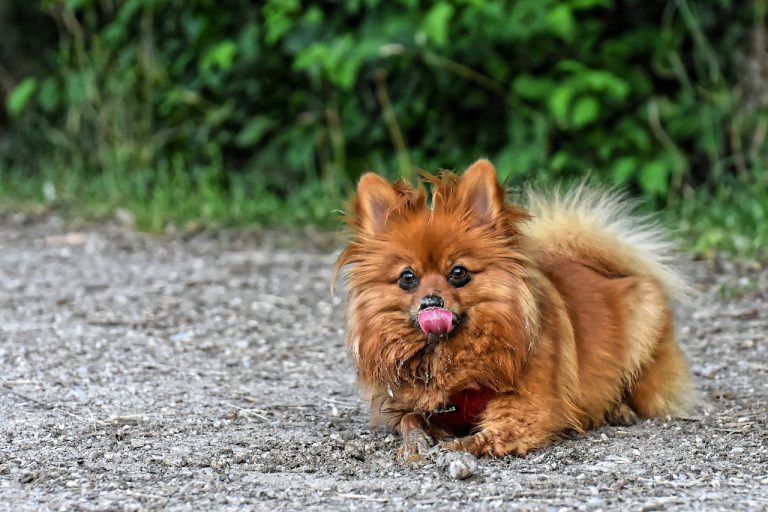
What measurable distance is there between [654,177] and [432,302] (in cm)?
496

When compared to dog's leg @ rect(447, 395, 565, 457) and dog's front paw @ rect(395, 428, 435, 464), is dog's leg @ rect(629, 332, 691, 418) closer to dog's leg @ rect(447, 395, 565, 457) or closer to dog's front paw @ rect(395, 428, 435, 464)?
dog's leg @ rect(447, 395, 565, 457)

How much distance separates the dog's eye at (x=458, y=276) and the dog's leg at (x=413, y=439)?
0.51 m

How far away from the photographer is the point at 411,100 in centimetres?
898

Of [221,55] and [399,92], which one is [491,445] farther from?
[399,92]

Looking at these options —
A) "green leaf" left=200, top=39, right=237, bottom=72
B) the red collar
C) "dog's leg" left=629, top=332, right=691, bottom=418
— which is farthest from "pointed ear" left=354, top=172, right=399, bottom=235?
"green leaf" left=200, top=39, right=237, bottom=72

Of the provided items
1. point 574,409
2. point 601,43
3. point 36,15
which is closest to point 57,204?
point 36,15

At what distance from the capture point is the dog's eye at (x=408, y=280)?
3590mm

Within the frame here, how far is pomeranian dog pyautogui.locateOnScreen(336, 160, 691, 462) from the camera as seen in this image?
357 cm

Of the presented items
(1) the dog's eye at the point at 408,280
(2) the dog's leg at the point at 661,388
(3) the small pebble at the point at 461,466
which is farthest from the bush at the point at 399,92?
(3) the small pebble at the point at 461,466

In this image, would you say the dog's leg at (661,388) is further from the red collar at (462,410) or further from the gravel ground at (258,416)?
the red collar at (462,410)

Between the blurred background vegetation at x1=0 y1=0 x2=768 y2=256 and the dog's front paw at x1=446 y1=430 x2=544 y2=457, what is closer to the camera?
the dog's front paw at x1=446 y1=430 x2=544 y2=457

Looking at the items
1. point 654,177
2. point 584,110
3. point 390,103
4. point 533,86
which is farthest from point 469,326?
point 390,103

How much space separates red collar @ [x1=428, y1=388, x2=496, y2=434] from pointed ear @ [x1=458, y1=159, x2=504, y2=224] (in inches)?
23.4

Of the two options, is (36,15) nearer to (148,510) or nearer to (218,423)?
(218,423)
